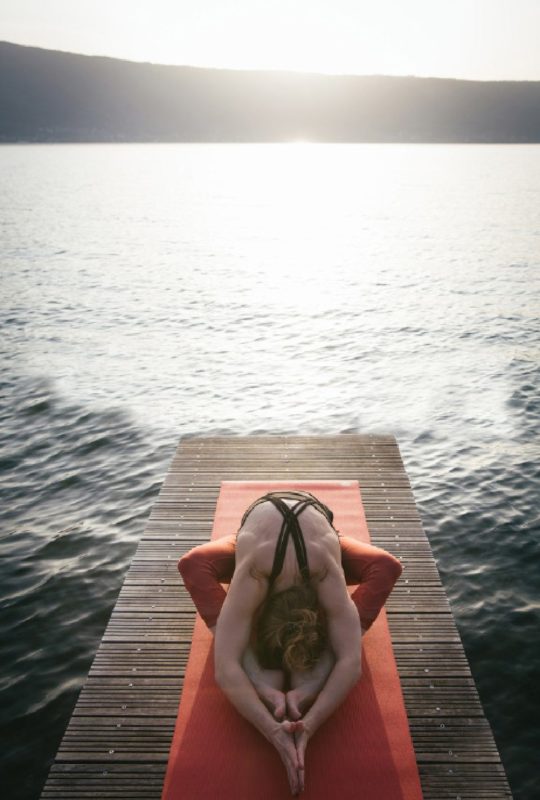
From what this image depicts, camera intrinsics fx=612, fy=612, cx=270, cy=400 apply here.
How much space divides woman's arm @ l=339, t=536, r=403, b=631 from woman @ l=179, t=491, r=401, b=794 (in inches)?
30.5

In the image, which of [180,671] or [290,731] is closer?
[290,731]

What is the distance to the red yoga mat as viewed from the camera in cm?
432

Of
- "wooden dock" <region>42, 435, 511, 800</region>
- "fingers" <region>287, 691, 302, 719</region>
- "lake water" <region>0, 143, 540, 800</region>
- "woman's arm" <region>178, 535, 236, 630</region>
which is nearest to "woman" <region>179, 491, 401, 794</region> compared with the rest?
"fingers" <region>287, 691, 302, 719</region>

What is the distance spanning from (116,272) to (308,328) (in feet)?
47.0

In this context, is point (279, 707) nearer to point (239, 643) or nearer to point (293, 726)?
point (293, 726)

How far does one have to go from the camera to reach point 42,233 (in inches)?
1737

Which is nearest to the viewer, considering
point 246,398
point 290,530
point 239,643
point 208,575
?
point 239,643

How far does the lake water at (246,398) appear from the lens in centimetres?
742

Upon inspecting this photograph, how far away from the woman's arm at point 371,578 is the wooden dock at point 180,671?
607 millimetres

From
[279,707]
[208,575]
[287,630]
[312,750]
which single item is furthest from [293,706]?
[208,575]

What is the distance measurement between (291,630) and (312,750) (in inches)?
36.9

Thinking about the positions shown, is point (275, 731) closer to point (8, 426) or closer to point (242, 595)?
point (242, 595)

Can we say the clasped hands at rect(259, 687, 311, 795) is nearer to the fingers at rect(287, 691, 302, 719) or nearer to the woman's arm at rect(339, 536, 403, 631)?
the fingers at rect(287, 691, 302, 719)

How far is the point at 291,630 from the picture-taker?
15.0 feet
